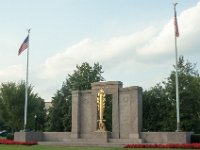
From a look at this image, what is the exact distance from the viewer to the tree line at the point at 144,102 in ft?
145

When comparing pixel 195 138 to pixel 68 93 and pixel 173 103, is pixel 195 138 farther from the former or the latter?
pixel 68 93

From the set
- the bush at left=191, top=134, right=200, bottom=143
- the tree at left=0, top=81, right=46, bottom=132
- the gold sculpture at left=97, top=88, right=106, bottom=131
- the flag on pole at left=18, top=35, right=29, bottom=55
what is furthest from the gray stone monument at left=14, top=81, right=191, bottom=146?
the tree at left=0, top=81, right=46, bottom=132

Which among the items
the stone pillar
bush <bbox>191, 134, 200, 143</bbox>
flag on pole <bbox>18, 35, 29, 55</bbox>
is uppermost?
flag on pole <bbox>18, 35, 29, 55</bbox>

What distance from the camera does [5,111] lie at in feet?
156

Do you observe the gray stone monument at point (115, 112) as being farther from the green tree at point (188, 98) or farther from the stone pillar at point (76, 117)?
the green tree at point (188, 98)

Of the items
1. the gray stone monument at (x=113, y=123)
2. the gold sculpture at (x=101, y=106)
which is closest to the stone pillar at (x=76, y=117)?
the gray stone monument at (x=113, y=123)

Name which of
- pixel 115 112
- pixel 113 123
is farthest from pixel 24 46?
pixel 113 123

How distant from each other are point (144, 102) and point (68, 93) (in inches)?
416

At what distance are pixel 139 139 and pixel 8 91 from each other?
20.7 meters

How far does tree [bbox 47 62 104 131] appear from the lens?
2024 inches

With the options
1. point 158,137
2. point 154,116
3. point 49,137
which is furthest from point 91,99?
point 154,116

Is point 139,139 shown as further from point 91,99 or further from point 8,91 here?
→ point 8,91

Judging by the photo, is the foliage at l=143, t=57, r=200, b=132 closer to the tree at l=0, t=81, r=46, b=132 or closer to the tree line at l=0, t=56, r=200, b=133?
the tree line at l=0, t=56, r=200, b=133

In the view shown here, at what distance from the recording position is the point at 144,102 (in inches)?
1921
